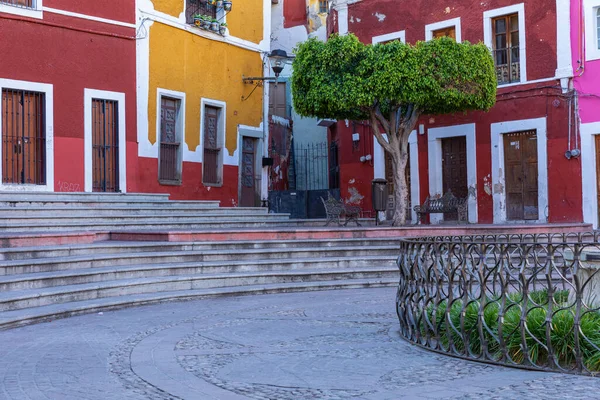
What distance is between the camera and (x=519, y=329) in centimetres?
623

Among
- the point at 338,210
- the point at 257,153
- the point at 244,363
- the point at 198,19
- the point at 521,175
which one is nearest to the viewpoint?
the point at 244,363

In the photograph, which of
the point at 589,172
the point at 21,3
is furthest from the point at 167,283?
the point at 589,172

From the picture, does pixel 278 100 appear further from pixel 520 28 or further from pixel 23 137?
pixel 23 137

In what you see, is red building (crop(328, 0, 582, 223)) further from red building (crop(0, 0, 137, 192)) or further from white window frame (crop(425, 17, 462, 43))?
red building (crop(0, 0, 137, 192))

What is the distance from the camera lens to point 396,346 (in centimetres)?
727

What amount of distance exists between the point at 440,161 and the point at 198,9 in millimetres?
7366

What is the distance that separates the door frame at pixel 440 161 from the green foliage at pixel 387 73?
3.05 metres

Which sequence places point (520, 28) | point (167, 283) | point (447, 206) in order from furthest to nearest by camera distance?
point (520, 28)
point (447, 206)
point (167, 283)

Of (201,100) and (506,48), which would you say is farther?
(201,100)

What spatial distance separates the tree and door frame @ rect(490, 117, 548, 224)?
1.85m

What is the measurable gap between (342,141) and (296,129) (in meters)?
Result: 6.09

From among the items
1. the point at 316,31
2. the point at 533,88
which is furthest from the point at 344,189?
the point at 316,31

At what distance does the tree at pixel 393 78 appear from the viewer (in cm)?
1733

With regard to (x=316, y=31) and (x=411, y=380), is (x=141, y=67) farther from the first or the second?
(x=411, y=380)
